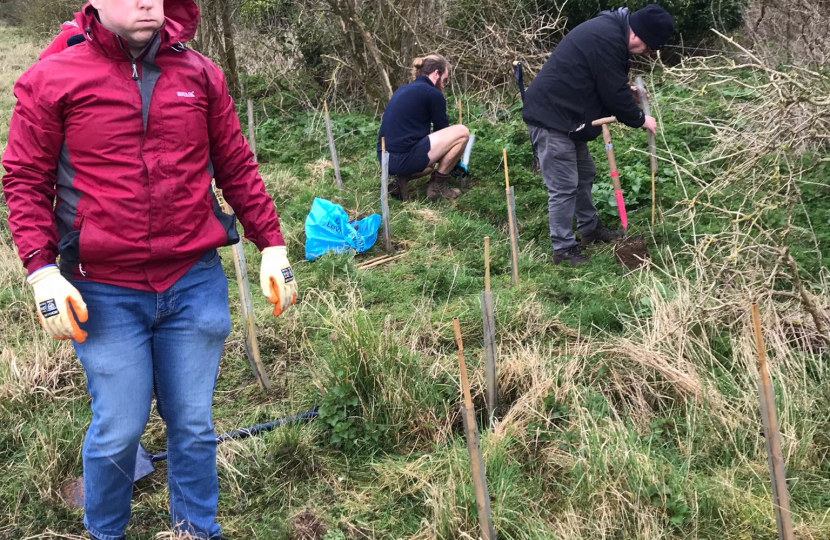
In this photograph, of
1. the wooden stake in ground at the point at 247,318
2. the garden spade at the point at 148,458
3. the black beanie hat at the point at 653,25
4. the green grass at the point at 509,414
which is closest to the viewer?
the green grass at the point at 509,414

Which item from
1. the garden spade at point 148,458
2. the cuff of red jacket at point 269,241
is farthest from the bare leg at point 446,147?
the cuff of red jacket at point 269,241

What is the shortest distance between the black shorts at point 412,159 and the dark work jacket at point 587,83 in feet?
5.02

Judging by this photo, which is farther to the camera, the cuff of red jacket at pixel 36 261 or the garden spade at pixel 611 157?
the garden spade at pixel 611 157

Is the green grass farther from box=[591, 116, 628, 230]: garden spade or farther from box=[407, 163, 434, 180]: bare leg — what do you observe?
box=[407, 163, 434, 180]: bare leg

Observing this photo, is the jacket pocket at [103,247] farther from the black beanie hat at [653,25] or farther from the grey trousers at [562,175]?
the black beanie hat at [653,25]

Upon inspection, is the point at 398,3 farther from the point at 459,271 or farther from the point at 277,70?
the point at 459,271

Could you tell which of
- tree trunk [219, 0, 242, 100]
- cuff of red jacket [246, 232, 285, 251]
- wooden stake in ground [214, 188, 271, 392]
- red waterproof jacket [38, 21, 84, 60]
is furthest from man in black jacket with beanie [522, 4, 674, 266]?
tree trunk [219, 0, 242, 100]

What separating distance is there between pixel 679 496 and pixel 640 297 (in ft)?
5.84

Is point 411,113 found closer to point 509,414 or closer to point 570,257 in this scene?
point 570,257

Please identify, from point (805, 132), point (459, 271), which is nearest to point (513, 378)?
point (459, 271)

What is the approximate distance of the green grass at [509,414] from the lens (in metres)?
2.37

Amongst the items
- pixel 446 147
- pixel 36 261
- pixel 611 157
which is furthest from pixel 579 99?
pixel 36 261

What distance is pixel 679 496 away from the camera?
2.30 metres

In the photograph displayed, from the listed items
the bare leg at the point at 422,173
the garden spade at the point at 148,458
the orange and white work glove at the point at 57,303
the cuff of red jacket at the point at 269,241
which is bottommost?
the bare leg at the point at 422,173
